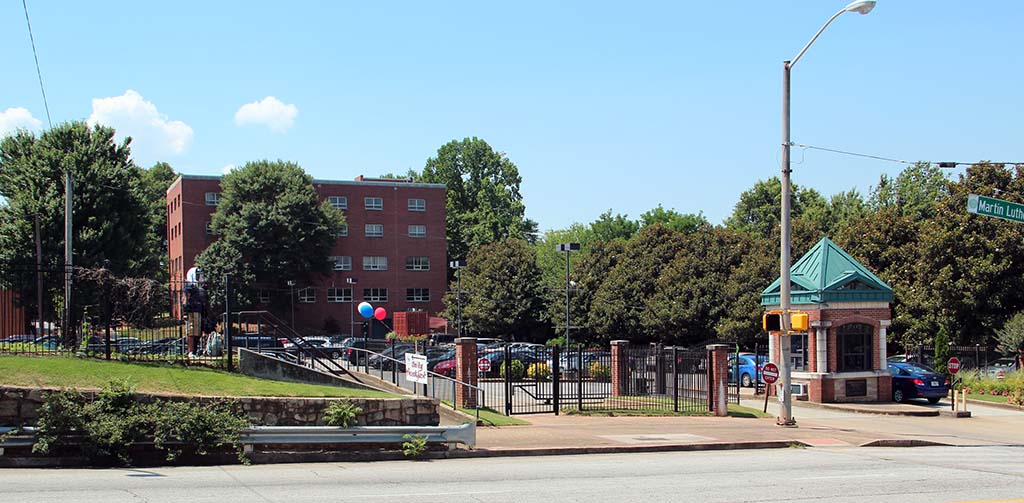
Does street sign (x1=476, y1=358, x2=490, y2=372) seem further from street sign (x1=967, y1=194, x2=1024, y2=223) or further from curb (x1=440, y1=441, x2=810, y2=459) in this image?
street sign (x1=967, y1=194, x2=1024, y2=223)

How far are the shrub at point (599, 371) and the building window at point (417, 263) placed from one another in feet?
182

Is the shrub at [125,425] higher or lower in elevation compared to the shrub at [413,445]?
higher

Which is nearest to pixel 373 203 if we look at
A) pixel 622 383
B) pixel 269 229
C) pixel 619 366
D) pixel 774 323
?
pixel 269 229

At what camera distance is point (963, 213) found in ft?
153

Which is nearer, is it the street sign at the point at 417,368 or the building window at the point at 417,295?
the street sign at the point at 417,368

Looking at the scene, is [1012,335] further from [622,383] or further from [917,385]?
[622,383]

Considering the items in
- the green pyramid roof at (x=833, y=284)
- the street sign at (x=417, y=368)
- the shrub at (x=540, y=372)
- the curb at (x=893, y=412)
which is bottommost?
the curb at (x=893, y=412)

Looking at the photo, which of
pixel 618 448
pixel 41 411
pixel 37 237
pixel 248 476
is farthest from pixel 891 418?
pixel 37 237

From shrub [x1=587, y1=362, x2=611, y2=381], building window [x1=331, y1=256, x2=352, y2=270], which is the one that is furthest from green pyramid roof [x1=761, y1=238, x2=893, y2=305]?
building window [x1=331, y1=256, x2=352, y2=270]

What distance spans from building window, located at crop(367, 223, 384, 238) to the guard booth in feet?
180

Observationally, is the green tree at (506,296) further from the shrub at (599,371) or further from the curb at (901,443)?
the curb at (901,443)

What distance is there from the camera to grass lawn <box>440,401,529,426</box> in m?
22.1

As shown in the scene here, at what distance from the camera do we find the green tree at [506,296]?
7131 centimetres

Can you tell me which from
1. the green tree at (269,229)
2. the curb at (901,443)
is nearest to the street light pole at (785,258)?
the curb at (901,443)
